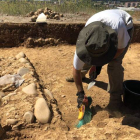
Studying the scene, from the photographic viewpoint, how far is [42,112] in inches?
86.4

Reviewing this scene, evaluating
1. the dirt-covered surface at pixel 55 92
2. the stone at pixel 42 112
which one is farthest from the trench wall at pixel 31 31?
the stone at pixel 42 112

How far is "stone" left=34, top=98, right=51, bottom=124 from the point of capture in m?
2.13

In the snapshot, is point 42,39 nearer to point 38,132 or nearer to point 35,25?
point 35,25

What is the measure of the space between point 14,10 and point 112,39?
21.8 feet

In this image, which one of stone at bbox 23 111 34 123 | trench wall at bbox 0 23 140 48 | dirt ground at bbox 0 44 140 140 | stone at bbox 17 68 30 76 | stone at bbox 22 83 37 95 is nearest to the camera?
dirt ground at bbox 0 44 140 140

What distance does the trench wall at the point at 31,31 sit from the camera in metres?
5.07

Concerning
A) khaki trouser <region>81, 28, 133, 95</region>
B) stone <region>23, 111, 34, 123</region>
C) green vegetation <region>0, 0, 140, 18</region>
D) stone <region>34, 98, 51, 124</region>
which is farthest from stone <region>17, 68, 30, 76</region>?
green vegetation <region>0, 0, 140, 18</region>

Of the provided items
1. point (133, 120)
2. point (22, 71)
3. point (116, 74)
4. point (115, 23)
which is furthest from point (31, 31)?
point (133, 120)

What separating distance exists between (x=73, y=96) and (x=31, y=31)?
2.90 meters

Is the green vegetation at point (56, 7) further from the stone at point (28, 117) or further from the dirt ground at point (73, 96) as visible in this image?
the stone at point (28, 117)

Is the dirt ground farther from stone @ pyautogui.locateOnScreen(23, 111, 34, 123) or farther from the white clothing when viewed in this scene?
the white clothing

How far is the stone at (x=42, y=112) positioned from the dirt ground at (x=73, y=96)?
0.14 metres

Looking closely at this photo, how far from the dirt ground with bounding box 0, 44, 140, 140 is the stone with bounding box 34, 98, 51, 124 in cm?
14

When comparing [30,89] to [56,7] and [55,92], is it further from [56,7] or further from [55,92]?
[56,7]
